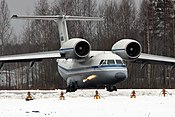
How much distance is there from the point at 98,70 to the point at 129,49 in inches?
101

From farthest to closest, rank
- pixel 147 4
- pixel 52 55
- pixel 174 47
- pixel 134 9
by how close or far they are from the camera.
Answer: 1. pixel 134 9
2. pixel 147 4
3. pixel 174 47
4. pixel 52 55

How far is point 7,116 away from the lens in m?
12.1

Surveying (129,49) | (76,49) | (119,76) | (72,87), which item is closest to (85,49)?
(76,49)

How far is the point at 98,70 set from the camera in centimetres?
2536

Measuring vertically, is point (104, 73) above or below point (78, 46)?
below

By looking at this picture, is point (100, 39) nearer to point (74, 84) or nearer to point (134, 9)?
point (134, 9)

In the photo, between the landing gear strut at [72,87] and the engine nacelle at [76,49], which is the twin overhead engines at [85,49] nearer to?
the engine nacelle at [76,49]

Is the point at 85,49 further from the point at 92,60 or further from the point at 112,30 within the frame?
the point at 112,30

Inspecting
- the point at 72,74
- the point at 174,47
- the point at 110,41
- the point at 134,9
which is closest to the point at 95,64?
the point at 72,74

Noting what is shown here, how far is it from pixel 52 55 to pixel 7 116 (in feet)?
50.7

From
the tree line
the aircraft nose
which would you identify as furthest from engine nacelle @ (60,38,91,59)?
the tree line

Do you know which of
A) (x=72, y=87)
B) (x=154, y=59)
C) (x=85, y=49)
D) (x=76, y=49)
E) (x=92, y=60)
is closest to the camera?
(x=76, y=49)

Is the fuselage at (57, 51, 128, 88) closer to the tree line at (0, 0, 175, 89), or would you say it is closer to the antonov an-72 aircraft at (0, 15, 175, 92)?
the antonov an-72 aircraft at (0, 15, 175, 92)

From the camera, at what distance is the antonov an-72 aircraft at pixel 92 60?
24750mm
